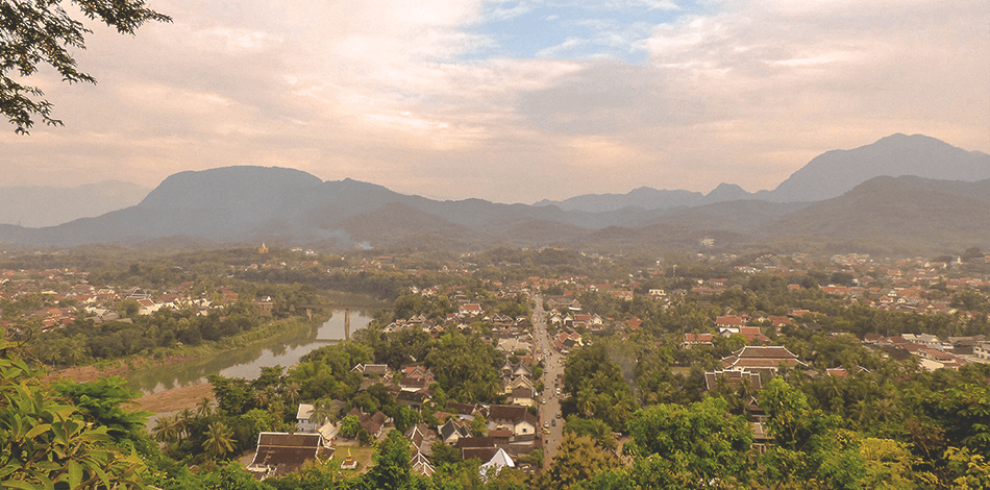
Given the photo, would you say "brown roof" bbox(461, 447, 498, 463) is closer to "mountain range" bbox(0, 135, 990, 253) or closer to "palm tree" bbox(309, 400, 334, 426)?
"palm tree" bbox(309, 400, 334, 426)

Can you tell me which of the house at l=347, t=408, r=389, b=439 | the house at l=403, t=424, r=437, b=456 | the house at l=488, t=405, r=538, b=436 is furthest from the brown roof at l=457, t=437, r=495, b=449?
the house at l=347, t=408, r=389, b=439

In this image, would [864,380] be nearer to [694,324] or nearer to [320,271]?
[694,324]

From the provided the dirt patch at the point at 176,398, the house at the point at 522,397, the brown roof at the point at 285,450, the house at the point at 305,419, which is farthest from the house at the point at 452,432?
the dirt patch at the point at 176,398

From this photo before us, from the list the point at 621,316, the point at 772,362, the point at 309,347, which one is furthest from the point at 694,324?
the point at 309,347

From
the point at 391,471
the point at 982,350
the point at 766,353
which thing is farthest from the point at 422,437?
the point at 982,350

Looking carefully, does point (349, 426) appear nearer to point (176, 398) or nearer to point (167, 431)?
point (167, 431)
